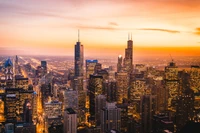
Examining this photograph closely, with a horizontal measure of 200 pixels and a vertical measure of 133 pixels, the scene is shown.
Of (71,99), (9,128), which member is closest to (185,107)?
(71,99)

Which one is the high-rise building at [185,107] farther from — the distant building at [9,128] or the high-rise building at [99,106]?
the distant building at [9,128]

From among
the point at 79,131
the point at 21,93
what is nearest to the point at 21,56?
the point at 79,131

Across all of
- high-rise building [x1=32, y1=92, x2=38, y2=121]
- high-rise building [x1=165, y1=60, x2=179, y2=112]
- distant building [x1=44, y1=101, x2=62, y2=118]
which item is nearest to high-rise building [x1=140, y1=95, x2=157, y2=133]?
high-rise building [x1=165, y1=60, x2=179, y2=112]

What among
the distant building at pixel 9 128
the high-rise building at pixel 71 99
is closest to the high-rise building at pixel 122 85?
the high-rise building at pixel 71 99

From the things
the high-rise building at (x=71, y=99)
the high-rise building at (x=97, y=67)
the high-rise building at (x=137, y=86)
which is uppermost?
the high-rise building at (x=97, y=67)

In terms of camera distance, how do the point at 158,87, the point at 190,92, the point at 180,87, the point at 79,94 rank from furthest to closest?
the point at 79,94, the point at 158,87, the point at 180,87, the point at 190,92

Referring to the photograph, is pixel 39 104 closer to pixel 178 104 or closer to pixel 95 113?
pixel 95 113
